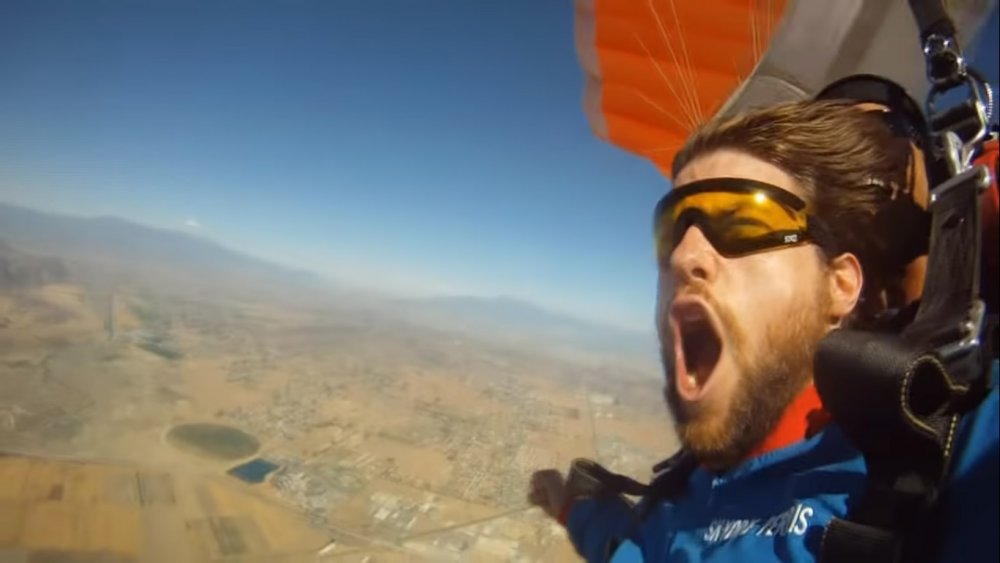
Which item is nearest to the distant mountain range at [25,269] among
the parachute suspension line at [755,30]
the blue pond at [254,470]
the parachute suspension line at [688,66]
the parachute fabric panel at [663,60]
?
the blue pond at [254,470]

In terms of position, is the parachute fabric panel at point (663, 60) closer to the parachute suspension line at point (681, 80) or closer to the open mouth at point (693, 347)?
the parachute suspension line at point (681, 80)

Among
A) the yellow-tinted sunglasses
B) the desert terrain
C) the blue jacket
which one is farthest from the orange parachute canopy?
the desert terrain

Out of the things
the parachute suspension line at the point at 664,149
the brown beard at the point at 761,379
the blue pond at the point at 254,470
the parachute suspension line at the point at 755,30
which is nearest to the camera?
the brown beard at the point at 761,379

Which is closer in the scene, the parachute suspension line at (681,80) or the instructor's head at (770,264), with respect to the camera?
the instructor's head at (770,264)

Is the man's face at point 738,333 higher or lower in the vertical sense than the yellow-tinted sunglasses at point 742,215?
lower

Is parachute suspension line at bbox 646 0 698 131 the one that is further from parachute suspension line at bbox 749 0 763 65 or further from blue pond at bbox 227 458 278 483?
blue pond at bbox 227 458 278 483

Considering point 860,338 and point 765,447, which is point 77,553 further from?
point 860,338

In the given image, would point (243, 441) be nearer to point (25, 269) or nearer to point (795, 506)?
point (25, 269)
